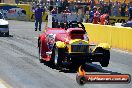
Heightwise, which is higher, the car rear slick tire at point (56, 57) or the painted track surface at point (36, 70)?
the car rear slick tire at point (56, 57)

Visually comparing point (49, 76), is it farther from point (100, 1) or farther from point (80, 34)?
point (100, 1)

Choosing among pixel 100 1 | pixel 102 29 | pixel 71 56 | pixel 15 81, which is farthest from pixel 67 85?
pixel 100 1

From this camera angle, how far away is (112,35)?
2256 cm

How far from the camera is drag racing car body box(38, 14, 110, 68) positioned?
45.1 ft

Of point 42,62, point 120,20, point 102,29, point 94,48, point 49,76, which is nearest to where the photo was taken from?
point 49,76

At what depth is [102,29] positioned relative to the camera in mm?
23703

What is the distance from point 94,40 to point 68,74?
11.6 meters

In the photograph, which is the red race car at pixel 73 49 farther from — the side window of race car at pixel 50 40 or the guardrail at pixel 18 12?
the guardrail at pixel 18 12

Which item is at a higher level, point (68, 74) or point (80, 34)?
point (80, 34)

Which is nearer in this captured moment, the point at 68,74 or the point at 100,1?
the point at 68,74

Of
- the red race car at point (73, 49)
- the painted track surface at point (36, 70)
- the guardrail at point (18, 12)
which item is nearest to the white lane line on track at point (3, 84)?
the painted track surface at point (36, 70)

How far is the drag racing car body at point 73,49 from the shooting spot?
45.1 feet

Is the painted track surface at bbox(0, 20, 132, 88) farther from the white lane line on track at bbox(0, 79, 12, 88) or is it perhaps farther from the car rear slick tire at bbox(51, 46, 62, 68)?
the car rear slick tire at bbox(51, 46, 62, 68)

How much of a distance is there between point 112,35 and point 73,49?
9037 mm
